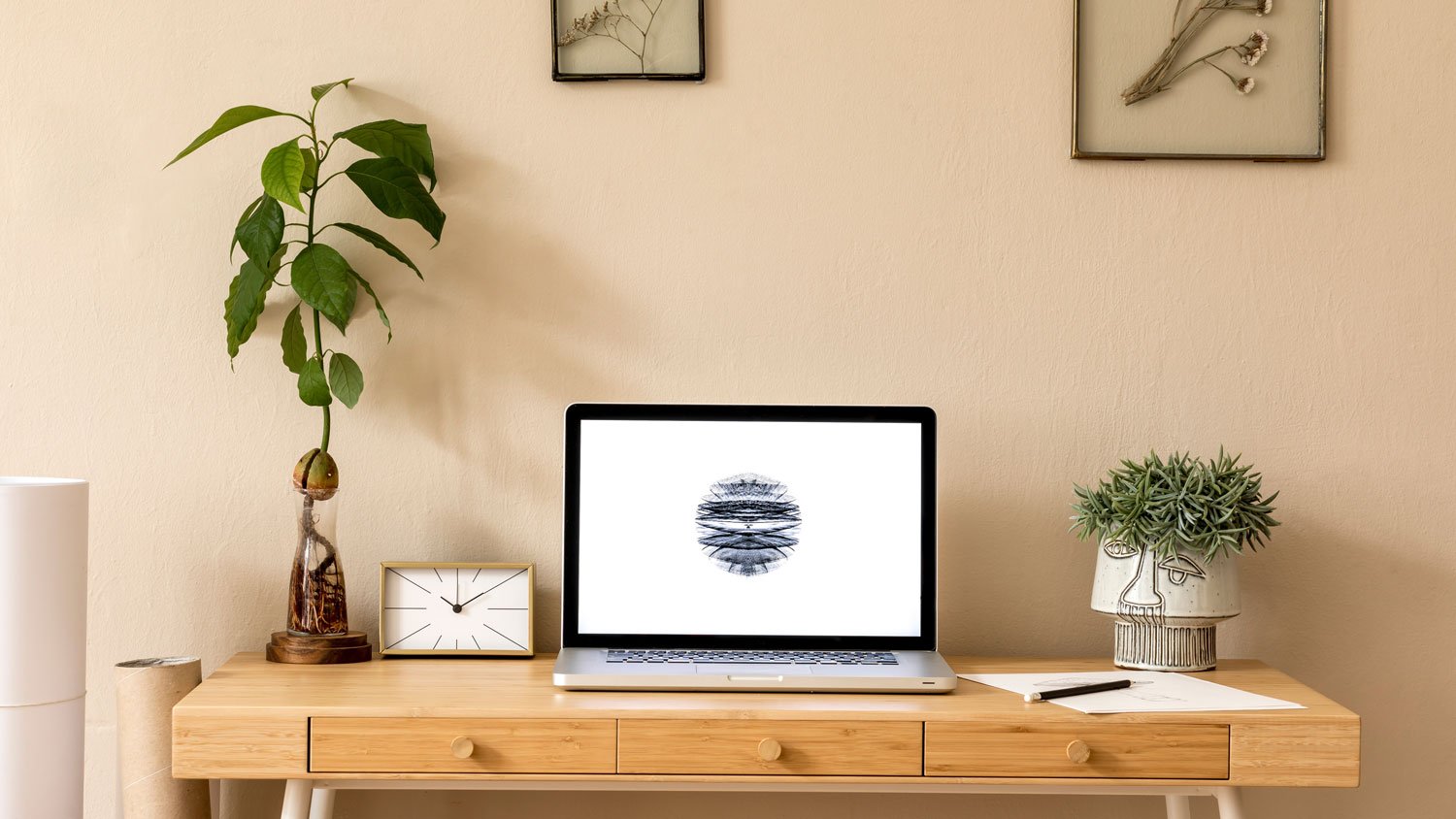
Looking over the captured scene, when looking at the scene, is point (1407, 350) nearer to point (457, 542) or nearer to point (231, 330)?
point (457, 542)

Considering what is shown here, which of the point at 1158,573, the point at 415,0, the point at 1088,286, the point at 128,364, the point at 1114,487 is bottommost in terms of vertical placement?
the point at 1158,573

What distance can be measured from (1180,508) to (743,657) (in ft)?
1.88

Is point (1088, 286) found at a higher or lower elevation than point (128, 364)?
higher

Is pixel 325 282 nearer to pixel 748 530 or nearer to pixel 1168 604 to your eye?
pixel 748 530

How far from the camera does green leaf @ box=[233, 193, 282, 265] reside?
1.44m

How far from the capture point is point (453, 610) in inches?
59.2

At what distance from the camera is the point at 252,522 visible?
1602mm

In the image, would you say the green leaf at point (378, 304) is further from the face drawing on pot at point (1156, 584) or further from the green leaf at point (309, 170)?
the face drawing on pot at point (1156, 584)

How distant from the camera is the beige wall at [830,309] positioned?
160 centimetres

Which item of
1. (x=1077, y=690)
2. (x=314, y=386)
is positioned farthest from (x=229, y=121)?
(x=1077, y=690)

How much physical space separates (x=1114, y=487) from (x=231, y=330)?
1.16 metres

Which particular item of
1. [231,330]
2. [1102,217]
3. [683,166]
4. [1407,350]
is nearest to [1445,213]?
[1407,350]

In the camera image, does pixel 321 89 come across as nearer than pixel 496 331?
Yes

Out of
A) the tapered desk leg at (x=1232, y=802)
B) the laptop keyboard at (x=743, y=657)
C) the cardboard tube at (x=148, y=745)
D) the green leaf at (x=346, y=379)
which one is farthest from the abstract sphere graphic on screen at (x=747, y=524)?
the cardboard tube at (x=148, y=745)
